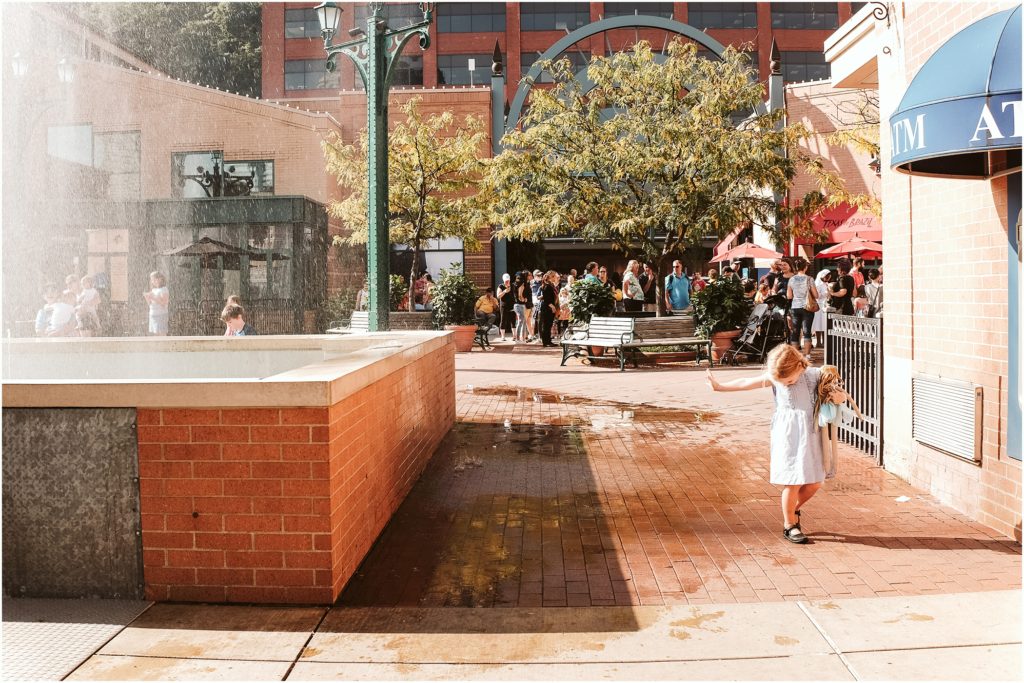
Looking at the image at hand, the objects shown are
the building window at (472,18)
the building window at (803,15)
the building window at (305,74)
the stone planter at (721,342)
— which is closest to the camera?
the stone planter at (721,342)

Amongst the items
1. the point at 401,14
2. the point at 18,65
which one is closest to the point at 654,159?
the point at 18,65

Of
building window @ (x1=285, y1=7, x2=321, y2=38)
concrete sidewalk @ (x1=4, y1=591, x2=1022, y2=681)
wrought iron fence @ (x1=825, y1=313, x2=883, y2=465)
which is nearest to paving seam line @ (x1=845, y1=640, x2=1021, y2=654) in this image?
concrete sidewalk @ (x1=4, y1=591, x2=1022, y2=681)

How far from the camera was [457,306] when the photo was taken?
21.2 m

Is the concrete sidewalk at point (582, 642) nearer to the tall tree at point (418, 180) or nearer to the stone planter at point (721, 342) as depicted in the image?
the stone planter at point (721, 342)

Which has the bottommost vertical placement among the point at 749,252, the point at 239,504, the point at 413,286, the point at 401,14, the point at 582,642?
the point at 582,642

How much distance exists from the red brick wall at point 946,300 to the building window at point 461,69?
41.2 m

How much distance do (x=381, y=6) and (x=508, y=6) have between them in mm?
38947

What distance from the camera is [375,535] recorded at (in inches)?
216

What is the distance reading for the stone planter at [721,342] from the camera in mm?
17266

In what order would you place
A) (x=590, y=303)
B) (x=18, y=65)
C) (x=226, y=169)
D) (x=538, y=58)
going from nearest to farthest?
(x=18, y=65), (x=590, y=303), (x=226, y=169), (x=538, y=58)

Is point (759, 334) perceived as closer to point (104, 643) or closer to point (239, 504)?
point (239, 504)

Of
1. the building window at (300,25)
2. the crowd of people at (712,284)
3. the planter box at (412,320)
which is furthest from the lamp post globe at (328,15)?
the building window at (300,25)

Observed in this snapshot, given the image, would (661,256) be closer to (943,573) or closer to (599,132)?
(599,132)

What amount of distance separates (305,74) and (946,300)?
150ft
